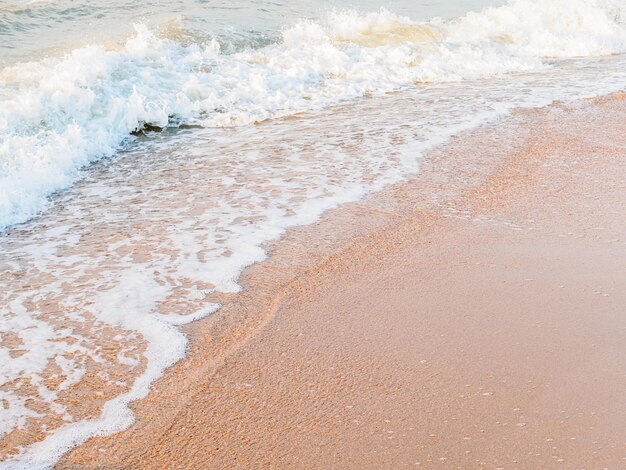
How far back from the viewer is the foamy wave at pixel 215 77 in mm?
6539

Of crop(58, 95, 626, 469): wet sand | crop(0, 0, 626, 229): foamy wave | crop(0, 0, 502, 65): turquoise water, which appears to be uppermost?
crop(0, 0, 502, 65): turquoise water

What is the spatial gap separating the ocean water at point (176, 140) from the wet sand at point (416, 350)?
0.84 feet

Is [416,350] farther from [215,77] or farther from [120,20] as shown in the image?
[120,20]

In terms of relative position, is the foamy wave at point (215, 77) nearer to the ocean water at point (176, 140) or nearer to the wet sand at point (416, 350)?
the ocean water at point (176, 140)

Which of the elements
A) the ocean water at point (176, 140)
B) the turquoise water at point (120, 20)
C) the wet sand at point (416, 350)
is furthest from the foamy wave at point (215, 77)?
the wet sand at point (416, 350)

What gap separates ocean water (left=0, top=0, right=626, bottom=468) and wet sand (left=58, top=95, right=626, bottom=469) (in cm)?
26

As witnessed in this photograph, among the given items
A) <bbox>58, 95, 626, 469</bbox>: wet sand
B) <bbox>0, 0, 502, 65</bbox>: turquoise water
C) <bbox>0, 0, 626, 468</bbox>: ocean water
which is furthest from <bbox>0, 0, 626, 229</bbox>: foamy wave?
<bbox>58, 95, 626, 469</bbox>: wet sand

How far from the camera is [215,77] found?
9.70 metres

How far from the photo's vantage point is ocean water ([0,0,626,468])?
10.5ft

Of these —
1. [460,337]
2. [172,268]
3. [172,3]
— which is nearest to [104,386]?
[172,268]

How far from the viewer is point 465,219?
460cm

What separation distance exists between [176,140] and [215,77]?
253 centimetres

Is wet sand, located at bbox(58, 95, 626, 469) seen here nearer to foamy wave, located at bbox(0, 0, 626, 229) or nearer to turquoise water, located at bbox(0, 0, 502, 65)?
foamy wave, located at bbox(0, 0, 626, 229)

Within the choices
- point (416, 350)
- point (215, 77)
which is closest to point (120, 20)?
point (215, 77)
